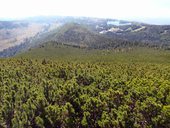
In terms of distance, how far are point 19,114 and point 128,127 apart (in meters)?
37.8

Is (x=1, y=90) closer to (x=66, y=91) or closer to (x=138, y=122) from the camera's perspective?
(x=66, y=91)

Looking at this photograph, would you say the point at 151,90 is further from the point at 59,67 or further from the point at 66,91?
the point at 59,67

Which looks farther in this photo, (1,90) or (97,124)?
(1,90)

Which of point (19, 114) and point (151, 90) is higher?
point (151, 90)

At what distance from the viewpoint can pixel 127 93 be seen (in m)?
106

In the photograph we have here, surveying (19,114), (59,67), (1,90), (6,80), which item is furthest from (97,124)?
(59,67)

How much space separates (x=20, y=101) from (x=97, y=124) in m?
32.5

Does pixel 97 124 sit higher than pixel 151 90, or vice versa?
pixel 151 90

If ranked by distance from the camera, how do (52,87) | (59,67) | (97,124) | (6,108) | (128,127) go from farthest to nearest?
(59,67) < (52,87) < (6,108) < (97,124) < (128,127)

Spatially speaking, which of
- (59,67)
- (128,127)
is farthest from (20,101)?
(59,67)

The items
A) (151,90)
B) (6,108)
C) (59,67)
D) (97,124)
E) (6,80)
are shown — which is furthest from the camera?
(59,67)

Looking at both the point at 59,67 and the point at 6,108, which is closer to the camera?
the point at 6,108

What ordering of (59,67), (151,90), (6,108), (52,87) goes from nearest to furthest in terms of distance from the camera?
(151,90) < (6,108) < (52,87) < (59,67)

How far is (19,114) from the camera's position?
3890 inches
